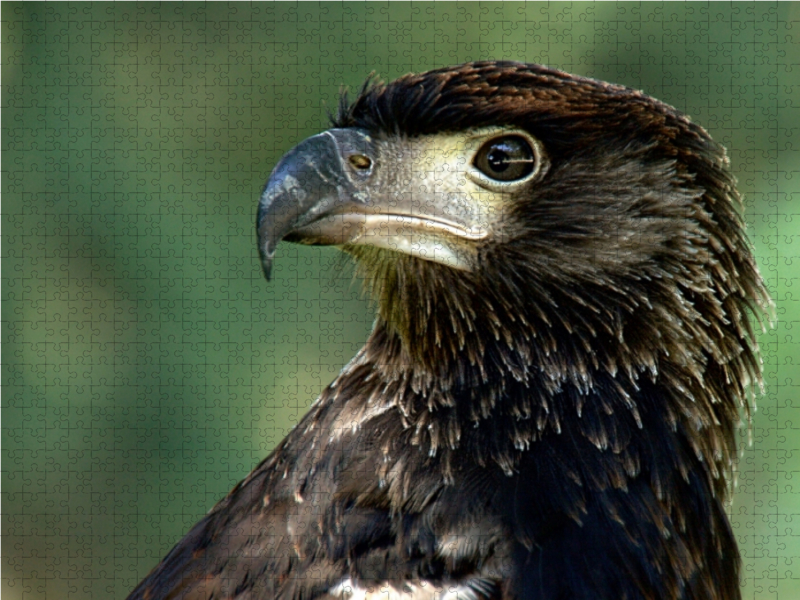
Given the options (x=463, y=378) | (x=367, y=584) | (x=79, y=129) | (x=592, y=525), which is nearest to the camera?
(x=367, y=584)

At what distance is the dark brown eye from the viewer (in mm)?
2580

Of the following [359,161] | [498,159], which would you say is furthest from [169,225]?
[498,159]

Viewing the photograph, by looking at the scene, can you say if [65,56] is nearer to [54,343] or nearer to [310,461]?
[54,343]

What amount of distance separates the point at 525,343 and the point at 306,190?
2.21ft

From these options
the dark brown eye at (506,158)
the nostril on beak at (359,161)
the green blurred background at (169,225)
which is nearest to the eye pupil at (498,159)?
the dark brown eye at (506,158)

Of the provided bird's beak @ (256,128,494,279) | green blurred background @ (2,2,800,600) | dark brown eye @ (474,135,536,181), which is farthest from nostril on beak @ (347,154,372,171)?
green blurred background @ (2,2,800,600)

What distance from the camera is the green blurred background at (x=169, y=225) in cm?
612

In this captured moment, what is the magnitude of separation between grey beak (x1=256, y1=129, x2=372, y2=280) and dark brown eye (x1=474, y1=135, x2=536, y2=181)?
30 centimetres

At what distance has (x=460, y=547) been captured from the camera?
7.53 feet

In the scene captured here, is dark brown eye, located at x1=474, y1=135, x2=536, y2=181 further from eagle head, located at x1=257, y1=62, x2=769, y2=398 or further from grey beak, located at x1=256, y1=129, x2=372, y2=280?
grey beak, located at x1=256, y1=129, x2=372, y2=280

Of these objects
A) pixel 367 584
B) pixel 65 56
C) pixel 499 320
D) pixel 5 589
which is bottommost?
pixel 5 589

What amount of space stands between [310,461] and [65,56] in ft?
17.6

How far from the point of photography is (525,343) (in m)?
2.58

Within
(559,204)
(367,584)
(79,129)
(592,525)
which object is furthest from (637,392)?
(79,129)
